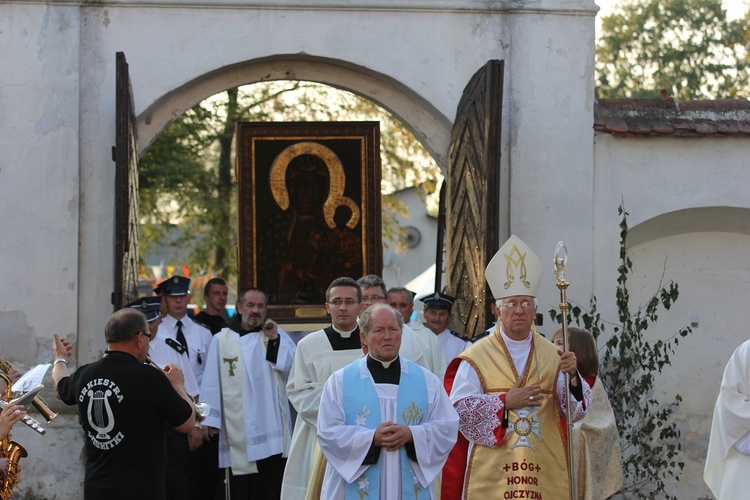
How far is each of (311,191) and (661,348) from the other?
15.8 feet

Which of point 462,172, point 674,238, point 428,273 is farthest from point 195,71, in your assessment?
point 428,273

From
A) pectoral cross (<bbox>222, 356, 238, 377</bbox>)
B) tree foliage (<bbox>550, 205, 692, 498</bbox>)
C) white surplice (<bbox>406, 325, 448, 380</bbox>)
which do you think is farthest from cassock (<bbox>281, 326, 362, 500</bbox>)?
tree foliage (<bbox>550, 205, 692, 498</bbox>)

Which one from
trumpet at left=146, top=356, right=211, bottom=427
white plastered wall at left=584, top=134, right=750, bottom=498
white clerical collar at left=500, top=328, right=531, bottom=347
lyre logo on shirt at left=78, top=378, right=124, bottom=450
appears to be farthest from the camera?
white plastered wall at left=584, top=134, right=750, bottom=498

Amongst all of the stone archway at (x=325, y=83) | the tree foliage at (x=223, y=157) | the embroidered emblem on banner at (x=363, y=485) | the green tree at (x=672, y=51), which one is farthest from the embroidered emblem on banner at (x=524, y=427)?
the green tree at (x=672, y=51)

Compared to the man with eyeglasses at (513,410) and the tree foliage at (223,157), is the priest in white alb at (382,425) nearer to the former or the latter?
the man with eyeglasses at (513,410)

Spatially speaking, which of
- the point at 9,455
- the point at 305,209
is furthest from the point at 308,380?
the point at 305,209

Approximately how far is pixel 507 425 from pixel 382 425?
3.99 ft

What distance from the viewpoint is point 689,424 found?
12211 millimetres

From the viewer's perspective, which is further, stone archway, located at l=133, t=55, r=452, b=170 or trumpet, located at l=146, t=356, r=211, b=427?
stone archway, located at l=133, t=55, r=452, b=170

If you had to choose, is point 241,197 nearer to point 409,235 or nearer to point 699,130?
point 699,130

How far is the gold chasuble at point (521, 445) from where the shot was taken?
777 centimetres

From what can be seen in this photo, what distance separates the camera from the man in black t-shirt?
681cm

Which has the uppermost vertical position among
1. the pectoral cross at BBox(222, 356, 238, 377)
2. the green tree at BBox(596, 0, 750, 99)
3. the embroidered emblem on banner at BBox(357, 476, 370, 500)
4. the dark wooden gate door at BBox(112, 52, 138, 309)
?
the green tree at BBox(596, 0, 750, 99)

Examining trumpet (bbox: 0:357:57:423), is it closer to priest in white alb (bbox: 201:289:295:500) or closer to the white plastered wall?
priest in white alb (bbox: 201:289:295:500)
